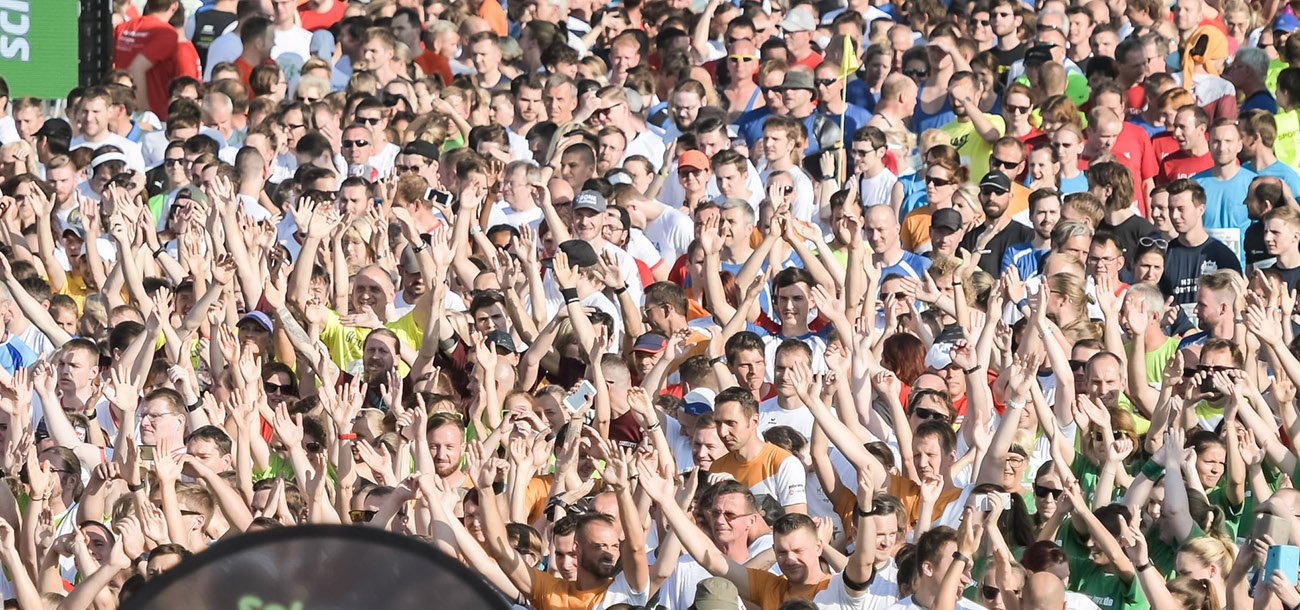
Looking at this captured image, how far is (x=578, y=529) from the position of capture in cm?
688

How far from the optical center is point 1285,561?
5.60 meters

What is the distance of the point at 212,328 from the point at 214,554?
7832 millimetres

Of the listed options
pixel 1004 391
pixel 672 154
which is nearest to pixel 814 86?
pixel 672 154

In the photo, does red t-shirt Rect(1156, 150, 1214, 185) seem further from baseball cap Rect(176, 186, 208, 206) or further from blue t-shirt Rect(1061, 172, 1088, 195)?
baseball cap Rect(176, 186, 208, 206)

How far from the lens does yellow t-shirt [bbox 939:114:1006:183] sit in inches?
458

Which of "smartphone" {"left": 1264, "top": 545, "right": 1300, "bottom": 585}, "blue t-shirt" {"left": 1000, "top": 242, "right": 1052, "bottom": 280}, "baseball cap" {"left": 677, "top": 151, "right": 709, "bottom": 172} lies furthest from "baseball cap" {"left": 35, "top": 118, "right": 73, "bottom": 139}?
"smartphone" {"left": 1264, "top": 545, "right": 1300, "bottom": 585}

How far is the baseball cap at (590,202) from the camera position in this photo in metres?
10.1

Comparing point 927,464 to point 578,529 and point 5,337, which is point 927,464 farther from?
point 5,337

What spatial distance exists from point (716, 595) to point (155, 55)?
9.18 metres

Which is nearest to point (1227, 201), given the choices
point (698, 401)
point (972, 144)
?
point (972, 144)

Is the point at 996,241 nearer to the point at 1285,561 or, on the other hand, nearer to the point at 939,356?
the point at 939,356

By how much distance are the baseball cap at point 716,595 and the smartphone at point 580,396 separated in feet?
6.45

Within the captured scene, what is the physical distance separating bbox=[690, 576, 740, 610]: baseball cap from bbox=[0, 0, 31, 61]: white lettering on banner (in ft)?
20.8

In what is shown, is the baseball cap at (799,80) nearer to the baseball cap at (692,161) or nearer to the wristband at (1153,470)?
the baseball cap at (692,161)
